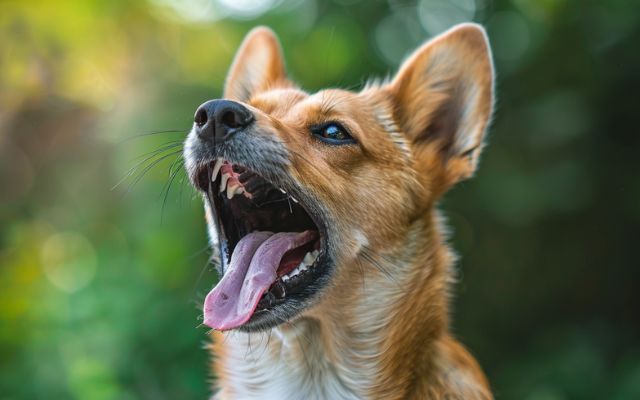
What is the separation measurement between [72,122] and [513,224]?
3.77m

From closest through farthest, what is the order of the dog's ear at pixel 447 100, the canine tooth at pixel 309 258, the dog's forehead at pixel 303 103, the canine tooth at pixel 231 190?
1. the canine tooth at pixel 309 258
2. the canine tooth at pixel 231 190
3. the dog's forehead at pixel 303 103
4. the dog's ear at pixel 447 100

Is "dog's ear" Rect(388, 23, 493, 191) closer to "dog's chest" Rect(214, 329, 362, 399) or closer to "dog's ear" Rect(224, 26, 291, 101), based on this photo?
"dog's ear" Rect(224, 26, 291, 101)

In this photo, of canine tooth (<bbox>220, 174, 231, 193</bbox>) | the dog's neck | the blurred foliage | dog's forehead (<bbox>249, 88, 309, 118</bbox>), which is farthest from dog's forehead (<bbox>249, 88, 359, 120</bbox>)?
the blurred foliage

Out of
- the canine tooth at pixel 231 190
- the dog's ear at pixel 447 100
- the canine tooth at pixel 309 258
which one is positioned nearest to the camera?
the canine tooth at pixel 309 258

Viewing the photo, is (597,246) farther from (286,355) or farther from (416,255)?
(286,355)

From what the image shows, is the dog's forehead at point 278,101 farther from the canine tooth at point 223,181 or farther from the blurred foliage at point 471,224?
the blurred foliage at point 471,224

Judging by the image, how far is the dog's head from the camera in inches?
103

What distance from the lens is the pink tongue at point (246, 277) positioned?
2525mm

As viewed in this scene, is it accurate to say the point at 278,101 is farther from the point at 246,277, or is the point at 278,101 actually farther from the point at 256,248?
the point at 246,277

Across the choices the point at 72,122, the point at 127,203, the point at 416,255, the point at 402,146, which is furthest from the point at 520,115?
the point at 72,122

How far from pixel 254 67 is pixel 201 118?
1.12 meters

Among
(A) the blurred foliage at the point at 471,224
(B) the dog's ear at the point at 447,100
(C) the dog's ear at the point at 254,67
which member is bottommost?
(A) the blurred foliage at the point at 471,224

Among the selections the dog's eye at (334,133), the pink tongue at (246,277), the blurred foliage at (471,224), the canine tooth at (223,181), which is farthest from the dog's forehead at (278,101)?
the blurred foliage at (471,224)

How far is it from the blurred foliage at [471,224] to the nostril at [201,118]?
2029 mm
